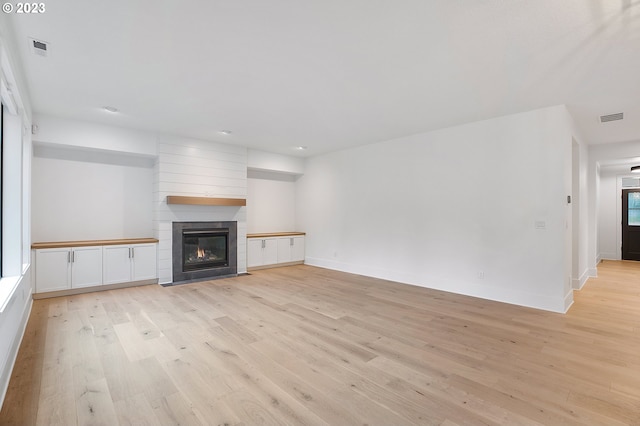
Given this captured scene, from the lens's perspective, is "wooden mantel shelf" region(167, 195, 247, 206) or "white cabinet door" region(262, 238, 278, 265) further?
"white cabinet door" region(262, 238, 278, 265)

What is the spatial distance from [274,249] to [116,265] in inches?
126

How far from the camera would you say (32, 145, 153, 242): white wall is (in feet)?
16.6

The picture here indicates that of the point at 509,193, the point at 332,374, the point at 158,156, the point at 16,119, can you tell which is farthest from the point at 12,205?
the point at 509,193

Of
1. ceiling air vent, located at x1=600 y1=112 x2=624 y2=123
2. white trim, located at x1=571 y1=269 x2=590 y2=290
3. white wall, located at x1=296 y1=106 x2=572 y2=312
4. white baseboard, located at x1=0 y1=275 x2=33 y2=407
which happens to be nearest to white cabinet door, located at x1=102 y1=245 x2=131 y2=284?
white baseboard, located at x1=0 y1=275 x2=33 y2=407

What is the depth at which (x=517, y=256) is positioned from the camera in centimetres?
444

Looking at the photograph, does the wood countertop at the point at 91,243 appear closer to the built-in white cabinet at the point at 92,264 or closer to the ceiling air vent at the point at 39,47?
the built-in white cabinet at the point at 92,264

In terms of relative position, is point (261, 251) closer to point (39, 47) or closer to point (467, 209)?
point (467, 209)

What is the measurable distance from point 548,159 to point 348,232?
12.6ft

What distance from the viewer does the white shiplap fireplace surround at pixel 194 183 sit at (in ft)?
18.7

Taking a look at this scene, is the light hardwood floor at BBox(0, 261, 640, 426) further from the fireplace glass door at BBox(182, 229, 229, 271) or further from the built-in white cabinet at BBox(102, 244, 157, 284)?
the fireplace glass door at BBox(182, 229, 229, 271)

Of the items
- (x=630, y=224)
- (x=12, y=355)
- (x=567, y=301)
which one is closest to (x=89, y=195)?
(x=12, y=355)

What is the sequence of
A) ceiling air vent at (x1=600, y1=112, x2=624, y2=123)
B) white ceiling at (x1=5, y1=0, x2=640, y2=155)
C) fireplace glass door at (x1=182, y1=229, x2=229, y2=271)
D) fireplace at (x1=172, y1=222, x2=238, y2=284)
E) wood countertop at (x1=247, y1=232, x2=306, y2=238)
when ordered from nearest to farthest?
white ceiling at (x1=5, y1=0, x2=640, y2=155)
ceiling air vent at (x1=600, y1=112, x2=624, y2=123)
fireplace at (x1=172, y1=222, x2=238, y2=284)
fireplace glass door at (x1=182, y1=229, x2=229, y2=271)
wood countertop at (x1=247, y1=232, x2=306, y2=238)

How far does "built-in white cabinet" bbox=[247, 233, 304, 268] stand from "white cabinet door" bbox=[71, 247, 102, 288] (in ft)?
9.11

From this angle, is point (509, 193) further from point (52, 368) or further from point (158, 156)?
point (158, 156)
